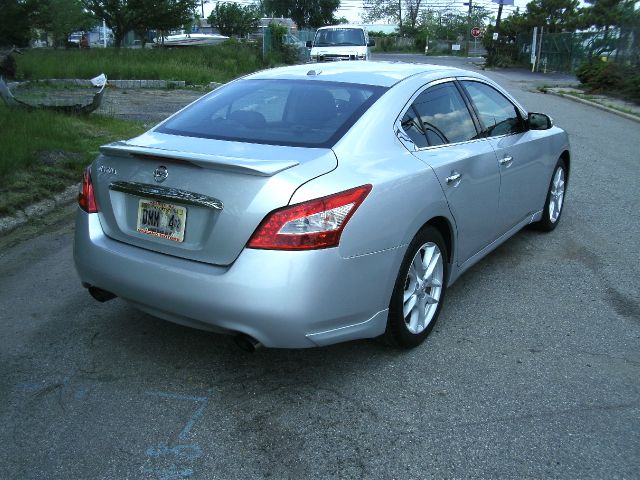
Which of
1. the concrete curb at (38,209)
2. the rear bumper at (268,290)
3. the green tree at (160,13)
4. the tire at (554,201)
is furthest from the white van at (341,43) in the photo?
the rear bumper at (268,290)

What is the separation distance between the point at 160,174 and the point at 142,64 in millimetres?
19915

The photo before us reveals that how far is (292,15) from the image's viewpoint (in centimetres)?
6475

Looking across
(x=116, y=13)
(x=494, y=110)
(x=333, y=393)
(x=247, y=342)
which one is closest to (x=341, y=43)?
(x=116, y=13)

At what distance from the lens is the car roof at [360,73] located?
405 centimetres

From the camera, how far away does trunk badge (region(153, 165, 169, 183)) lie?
3.22m

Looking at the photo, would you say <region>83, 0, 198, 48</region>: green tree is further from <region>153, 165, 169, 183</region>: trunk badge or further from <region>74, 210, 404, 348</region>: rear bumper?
<region>74, 210, 404, 348</region>: rear bumper

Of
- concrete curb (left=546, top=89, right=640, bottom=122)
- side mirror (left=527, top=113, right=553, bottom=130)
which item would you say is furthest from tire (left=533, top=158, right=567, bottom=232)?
concrete curb (left=546, top=89, right=640, bottom=122)

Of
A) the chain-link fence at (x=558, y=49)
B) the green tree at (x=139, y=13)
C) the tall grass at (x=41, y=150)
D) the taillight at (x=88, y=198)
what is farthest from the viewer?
the chain-link fence at (x=558, y=49)

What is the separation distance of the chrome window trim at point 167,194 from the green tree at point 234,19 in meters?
45.9

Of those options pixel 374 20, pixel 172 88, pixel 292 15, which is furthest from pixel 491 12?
pixel 172 88

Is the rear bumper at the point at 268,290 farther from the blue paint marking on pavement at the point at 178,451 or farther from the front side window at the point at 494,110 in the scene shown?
the front side window at the point at 494,110

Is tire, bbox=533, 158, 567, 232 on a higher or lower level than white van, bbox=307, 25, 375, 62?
lower

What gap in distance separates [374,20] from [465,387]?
101 metres

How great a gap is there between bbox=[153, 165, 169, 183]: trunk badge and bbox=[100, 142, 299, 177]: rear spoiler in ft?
0.15
